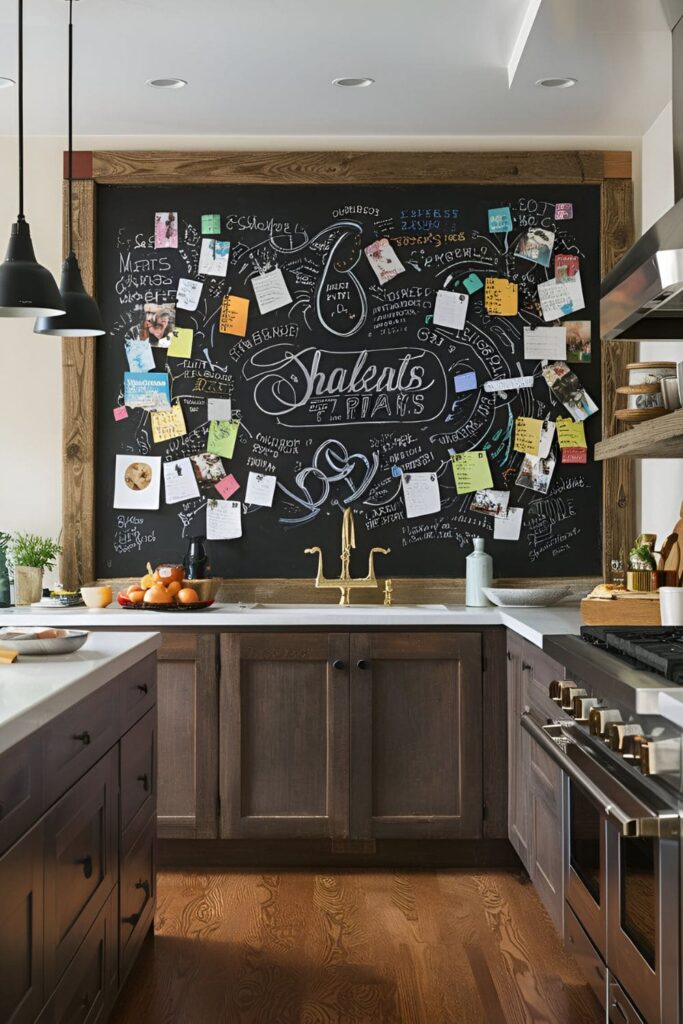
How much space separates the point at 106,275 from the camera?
4.32 meters

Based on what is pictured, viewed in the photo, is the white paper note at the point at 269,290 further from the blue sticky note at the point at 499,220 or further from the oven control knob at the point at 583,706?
the oven control knob at the point at 583,706

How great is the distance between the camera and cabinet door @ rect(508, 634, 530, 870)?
3.39 m

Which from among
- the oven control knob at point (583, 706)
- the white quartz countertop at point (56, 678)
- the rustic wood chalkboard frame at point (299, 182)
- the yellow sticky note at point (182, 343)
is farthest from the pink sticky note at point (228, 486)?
the oven control knob at point (583, 706)

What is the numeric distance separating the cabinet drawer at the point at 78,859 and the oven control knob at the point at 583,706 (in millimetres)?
1041

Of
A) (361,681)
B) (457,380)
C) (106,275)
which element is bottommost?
(361,681)

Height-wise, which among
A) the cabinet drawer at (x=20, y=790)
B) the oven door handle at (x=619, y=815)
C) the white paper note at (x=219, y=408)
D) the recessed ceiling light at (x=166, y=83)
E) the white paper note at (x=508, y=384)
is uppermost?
the recessed ceiling light at (x=166, y=83)

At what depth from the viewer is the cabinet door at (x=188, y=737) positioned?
3.76 meters

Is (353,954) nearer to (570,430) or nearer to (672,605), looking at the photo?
(672,605)

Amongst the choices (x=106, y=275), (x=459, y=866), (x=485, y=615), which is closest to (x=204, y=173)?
(x=106, y=275)

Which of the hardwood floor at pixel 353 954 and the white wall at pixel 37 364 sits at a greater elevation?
the white wall at pixel 37 364

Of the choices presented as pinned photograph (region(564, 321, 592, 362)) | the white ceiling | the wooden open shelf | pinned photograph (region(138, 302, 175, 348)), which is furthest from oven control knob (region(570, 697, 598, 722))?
pinned photograph (region(138, 302, 175, 348))

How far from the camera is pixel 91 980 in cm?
229

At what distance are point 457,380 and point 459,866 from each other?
1848 mm

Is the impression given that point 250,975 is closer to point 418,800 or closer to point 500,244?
point 418,800
